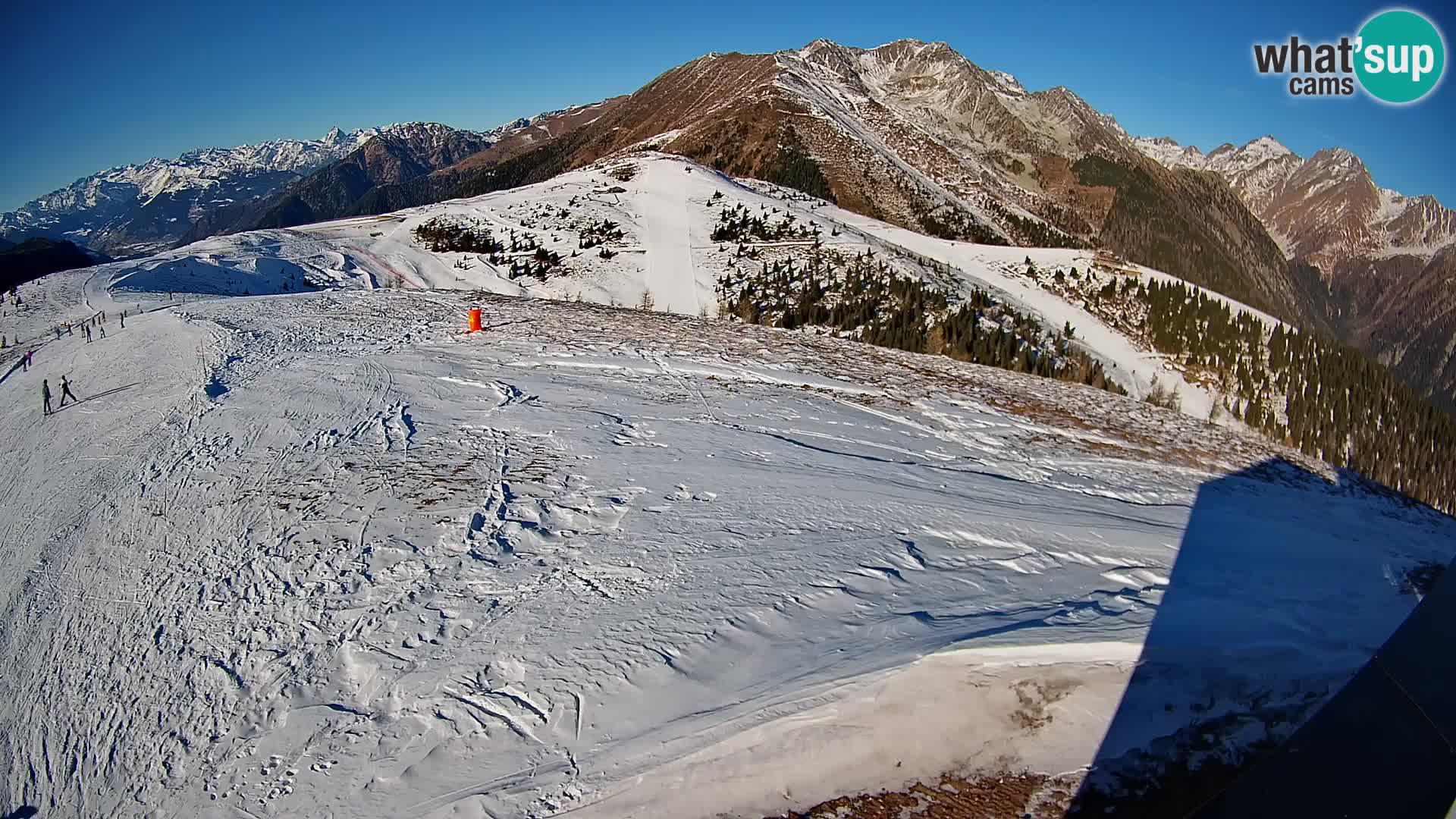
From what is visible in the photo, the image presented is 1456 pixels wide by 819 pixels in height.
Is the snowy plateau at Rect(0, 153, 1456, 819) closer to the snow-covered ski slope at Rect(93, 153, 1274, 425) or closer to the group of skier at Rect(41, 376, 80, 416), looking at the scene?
the group of skier at Rect(41, 376, 80, 416)

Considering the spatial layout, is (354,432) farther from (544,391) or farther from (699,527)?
(699,527)

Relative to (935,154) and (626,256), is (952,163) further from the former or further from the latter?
(626,256)

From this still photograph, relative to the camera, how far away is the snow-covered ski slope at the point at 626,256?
87.2 feet

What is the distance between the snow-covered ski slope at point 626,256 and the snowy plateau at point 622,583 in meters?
11.9

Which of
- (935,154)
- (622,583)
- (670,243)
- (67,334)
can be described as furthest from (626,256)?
(935,154)

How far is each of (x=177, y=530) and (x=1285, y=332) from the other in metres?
39.5

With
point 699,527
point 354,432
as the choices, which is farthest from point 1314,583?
point 354,432

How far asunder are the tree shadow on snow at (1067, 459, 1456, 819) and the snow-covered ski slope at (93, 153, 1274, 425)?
52.0 feet

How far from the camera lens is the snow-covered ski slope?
2659 cm

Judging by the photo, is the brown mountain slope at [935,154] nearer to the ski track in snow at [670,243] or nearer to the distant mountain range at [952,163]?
the distant mountain range at [952,163]

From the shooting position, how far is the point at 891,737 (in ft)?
16.9

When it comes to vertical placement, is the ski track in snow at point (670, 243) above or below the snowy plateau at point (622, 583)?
above

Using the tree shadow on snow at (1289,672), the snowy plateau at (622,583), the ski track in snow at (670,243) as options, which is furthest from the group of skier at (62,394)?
the tree shadow on snow at (1289,672)

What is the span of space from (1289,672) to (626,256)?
29.2m
